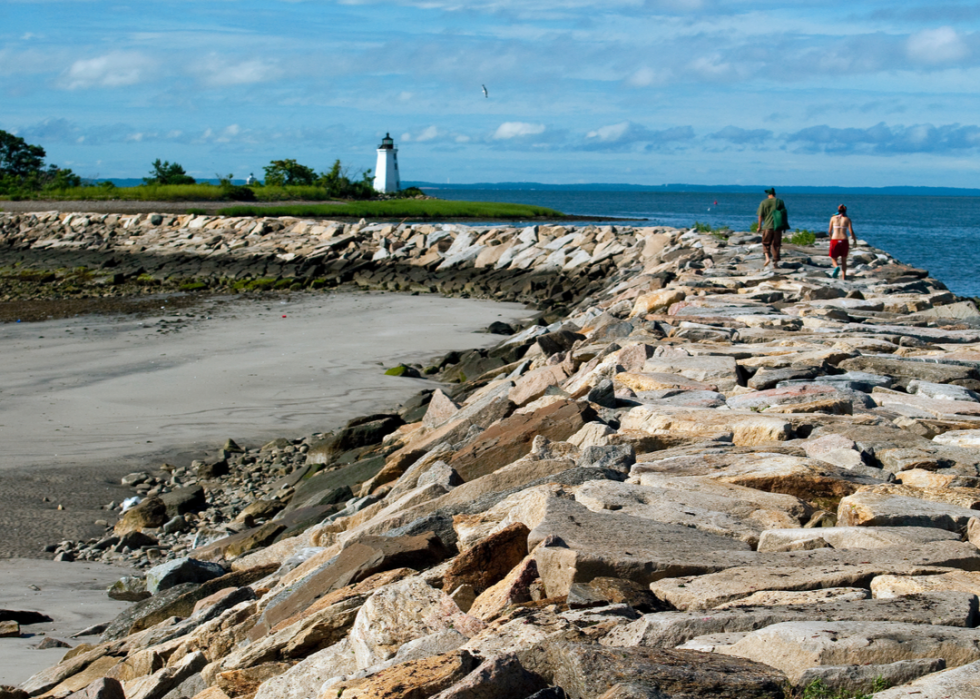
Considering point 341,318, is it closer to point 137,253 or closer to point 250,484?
point 250,484

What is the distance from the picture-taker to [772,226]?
13875 mm

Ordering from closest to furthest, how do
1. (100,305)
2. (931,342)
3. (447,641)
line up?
(447,641) → (931,342) → (100,305)

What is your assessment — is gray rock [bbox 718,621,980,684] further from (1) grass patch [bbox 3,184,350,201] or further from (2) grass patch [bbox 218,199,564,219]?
(1) grass patch [bbox 3,184,350,201]

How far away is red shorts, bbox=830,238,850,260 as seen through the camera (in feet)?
42.9

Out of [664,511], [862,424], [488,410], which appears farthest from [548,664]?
[488,410]

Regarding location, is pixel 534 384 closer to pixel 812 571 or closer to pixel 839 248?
pixel 812 571

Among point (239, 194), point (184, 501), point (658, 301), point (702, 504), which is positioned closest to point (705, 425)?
point (702, 504)

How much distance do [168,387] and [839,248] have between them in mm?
9212

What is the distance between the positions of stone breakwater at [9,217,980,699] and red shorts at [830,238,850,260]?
5.01 metres

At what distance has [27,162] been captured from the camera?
6284 centimetres

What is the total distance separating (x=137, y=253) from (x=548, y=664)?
3232 cm

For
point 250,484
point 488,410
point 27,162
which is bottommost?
point 250,484

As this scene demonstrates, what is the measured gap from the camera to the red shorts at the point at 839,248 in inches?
515

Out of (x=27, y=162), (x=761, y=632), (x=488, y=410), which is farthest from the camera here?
(x=27, y=162)
